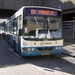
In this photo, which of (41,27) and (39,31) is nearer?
(39,31)

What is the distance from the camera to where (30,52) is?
9.02 m

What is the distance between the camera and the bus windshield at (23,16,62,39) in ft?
29.2

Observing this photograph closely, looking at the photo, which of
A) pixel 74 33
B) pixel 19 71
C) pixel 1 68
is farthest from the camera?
pixel 74 33

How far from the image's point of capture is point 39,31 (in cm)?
902

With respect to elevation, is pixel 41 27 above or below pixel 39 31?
above

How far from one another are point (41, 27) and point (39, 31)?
27 cm

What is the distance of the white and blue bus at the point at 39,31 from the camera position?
8891 millimetres

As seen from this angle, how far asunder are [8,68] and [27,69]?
0.91 meters

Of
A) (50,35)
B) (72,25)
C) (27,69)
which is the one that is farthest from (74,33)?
(27,69)

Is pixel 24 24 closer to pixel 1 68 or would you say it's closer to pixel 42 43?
pixel 42 43

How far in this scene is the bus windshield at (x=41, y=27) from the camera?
889 centimetres

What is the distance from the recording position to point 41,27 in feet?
30.0

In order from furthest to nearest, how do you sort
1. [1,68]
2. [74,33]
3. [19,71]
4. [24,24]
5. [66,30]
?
[66,30] → [74,33] → [24,24] → [1,68] → [19,71]

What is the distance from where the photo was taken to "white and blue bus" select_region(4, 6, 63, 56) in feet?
29.2
